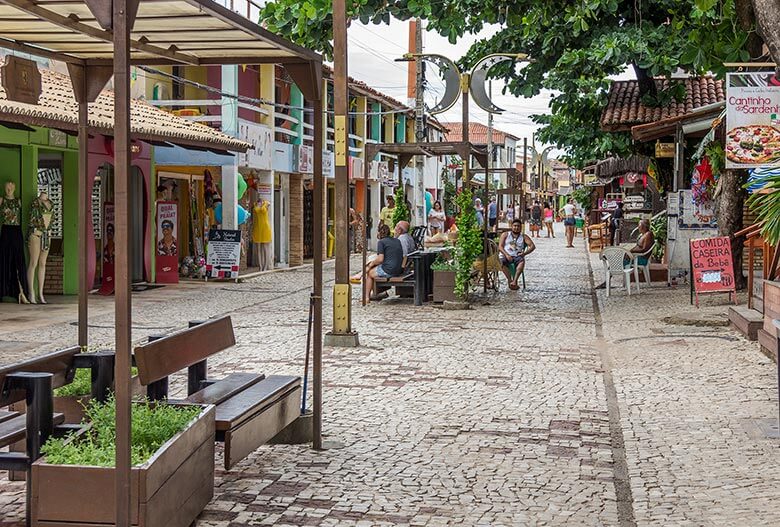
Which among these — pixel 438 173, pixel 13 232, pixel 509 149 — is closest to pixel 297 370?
pixel 13 232

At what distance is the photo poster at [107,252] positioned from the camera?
1848 centimetres

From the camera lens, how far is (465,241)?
15.9m

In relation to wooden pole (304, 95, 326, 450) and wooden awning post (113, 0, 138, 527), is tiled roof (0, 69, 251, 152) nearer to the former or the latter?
wooden pole (304, 95, 326, 450)

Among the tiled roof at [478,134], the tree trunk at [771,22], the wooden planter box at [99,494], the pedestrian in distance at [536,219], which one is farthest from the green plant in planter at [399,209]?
the tiled roof at [478,134]

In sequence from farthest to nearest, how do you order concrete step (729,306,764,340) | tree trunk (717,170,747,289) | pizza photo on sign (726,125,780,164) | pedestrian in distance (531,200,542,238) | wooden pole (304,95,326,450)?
pedestrian in distance (531,200,542,238)
tree trunk (717,170,747,289)
concrete step (729,306,764,340)
pizza photo on sign (726,125,780,164)
wooden pole (304,95,326,450)

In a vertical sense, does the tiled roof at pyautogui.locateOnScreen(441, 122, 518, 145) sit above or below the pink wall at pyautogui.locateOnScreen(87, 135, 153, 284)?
above

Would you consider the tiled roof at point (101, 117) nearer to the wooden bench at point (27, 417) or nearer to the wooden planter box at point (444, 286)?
the wooden planter box at point (444, 286)

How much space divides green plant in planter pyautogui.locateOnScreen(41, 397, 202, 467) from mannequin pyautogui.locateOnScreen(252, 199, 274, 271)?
19.0m

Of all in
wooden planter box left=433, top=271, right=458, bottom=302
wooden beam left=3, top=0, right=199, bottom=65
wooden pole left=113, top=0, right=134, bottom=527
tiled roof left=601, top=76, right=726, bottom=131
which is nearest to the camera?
wooden pole left=113, top=0, right=134, bottom=527

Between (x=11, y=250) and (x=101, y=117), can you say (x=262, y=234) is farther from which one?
(x=101, y=117)

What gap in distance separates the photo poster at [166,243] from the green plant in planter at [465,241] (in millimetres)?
6998

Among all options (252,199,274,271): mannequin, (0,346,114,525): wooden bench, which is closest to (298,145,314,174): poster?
(252,199,274,271): mannequin

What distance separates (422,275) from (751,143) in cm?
631

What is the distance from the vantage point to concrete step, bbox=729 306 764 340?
12.2 metres
